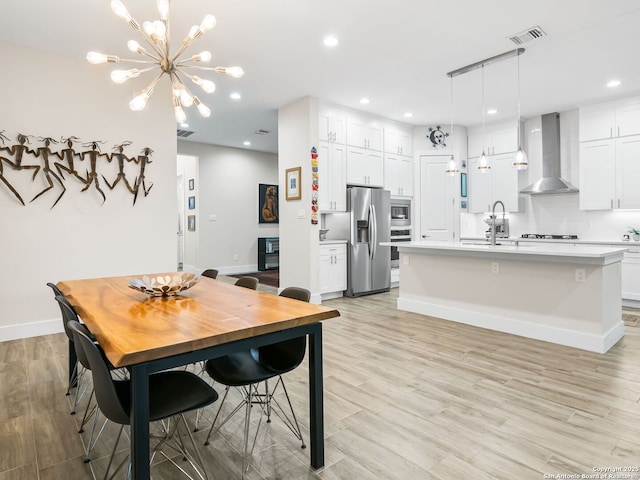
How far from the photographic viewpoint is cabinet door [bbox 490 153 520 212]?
6.42m

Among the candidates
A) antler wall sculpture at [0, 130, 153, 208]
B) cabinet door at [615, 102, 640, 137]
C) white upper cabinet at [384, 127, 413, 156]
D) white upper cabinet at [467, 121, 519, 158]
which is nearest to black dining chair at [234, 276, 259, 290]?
antler wall sculpture at [0, 130, 153, 208]

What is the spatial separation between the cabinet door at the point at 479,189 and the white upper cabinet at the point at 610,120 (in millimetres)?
1487

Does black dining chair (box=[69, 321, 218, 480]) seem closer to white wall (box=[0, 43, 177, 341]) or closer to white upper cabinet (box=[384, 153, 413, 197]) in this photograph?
white wall (box=[0, 43, 177, 341])

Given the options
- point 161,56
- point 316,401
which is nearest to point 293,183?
point 161,56

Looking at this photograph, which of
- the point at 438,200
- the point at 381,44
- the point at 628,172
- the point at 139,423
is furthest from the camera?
Result: the point at 438,200

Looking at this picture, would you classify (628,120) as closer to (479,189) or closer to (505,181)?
(505,181)

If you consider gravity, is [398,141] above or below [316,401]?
above

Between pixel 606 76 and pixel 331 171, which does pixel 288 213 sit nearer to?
pixel 331 171

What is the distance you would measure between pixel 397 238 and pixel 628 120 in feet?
12.1

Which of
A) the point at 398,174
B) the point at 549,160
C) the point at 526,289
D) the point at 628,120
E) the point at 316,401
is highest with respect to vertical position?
the point at 628,120

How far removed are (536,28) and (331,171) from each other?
9.74 ft

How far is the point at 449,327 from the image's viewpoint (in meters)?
4.15

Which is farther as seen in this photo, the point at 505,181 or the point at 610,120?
the point at 505,181

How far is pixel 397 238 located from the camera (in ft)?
21.9
